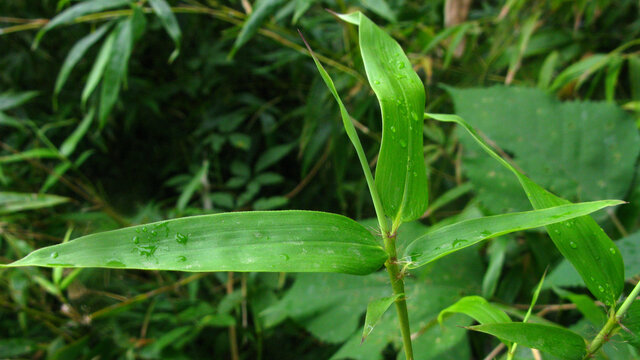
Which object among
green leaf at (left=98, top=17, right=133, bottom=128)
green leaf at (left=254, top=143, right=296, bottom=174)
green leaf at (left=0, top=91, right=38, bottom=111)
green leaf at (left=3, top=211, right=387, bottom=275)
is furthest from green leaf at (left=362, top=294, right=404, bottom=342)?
green leaf at (left=0, top=91, right=38, bottom=111)

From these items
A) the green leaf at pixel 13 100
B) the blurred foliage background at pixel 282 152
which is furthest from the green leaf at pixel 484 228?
the green leaf at pixel 13 100

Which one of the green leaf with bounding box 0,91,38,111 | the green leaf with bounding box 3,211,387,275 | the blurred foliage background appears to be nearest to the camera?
the green leaf with bounding box 3,211,387,275

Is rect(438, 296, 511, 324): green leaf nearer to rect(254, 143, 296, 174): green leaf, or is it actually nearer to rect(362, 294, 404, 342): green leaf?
rect(362, 294, 404, 342): green leaf

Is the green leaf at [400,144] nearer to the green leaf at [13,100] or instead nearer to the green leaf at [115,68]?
the green leaf at [115,68]

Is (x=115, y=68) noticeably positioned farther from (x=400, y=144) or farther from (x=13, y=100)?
(x=400, y=144)

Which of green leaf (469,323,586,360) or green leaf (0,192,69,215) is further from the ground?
green leaf (469,323,586,360)

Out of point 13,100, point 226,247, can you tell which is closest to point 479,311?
point 226,247
